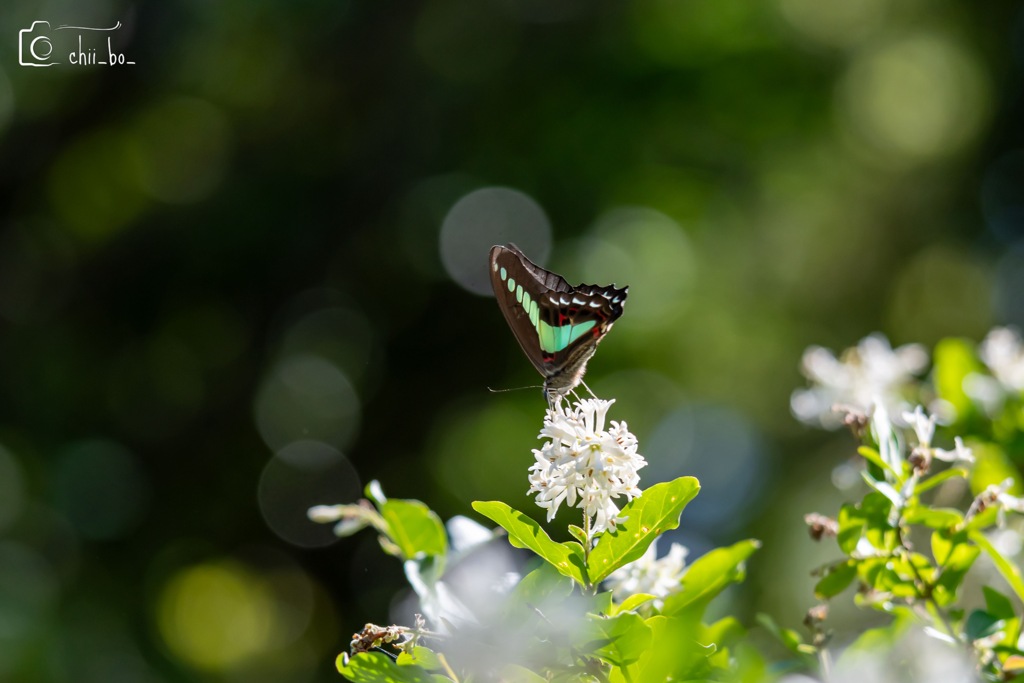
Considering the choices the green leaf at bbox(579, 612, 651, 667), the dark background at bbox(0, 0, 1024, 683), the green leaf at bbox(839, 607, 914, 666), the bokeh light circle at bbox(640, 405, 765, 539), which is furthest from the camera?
the bokeh light circle at bbox(640, 405, 765, 539)

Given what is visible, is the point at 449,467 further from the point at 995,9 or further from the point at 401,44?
the point at 995,9

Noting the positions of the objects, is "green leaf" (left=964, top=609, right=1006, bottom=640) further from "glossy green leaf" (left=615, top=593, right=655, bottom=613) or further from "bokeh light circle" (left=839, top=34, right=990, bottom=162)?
"bokeh light circle" (left=839, top=34, right=990, bottom=162)

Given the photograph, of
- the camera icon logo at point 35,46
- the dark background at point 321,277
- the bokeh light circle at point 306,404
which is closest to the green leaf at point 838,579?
the dark background at point 321,277

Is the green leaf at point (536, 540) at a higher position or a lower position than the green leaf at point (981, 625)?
higher

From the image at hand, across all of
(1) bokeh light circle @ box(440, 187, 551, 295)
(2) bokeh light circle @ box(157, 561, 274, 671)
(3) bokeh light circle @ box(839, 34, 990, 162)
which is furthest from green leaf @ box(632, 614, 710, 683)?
(3) bokeh light circle @ box(839, 34, 990, 162)

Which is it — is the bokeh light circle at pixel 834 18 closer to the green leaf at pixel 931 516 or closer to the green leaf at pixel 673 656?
the green leaf at pixel 931 516

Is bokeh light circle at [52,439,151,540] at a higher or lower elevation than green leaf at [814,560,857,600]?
lower
